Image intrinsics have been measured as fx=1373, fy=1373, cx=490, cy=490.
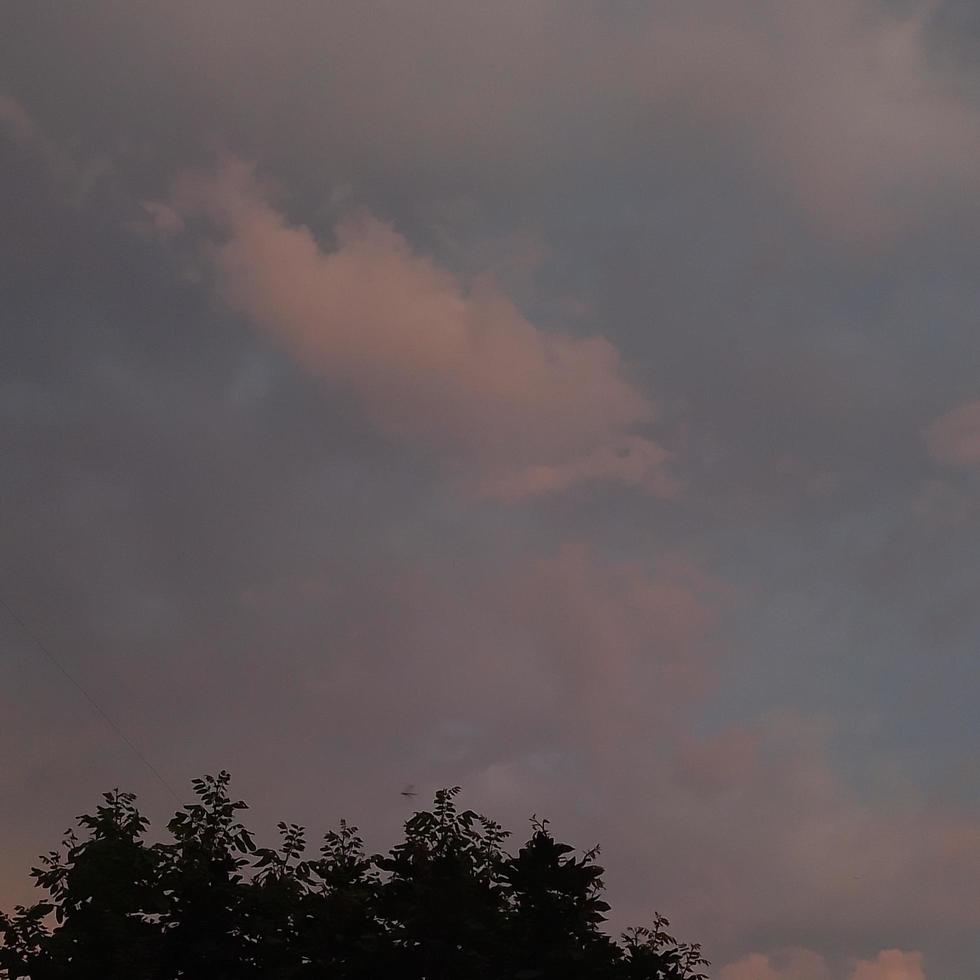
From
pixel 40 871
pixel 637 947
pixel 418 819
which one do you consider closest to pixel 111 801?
pixel 40 871

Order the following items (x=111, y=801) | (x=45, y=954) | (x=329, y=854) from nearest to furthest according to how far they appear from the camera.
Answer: (x=45, y=954) < (x=111, y=801) < (x=329, y=854)

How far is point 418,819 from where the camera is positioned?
31.9 meters

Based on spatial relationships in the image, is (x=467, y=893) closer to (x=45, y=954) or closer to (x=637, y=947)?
(x=637, y=947)

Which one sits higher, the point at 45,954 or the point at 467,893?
the point at 467,893

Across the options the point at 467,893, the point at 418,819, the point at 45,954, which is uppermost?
the point at 418,819

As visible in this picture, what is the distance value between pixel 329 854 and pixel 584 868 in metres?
6.20

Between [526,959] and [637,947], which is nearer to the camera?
[526,959]

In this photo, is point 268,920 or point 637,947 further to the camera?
point 637,947

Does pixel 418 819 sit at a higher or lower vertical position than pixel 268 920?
higher

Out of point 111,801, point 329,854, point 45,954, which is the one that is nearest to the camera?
point 45,954

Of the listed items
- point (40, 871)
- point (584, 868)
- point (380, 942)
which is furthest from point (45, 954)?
point (584, 868)

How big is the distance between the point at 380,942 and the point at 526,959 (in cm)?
340

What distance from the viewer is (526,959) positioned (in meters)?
29.6

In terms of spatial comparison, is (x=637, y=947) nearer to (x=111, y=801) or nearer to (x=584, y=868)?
(x=584, y=868)
